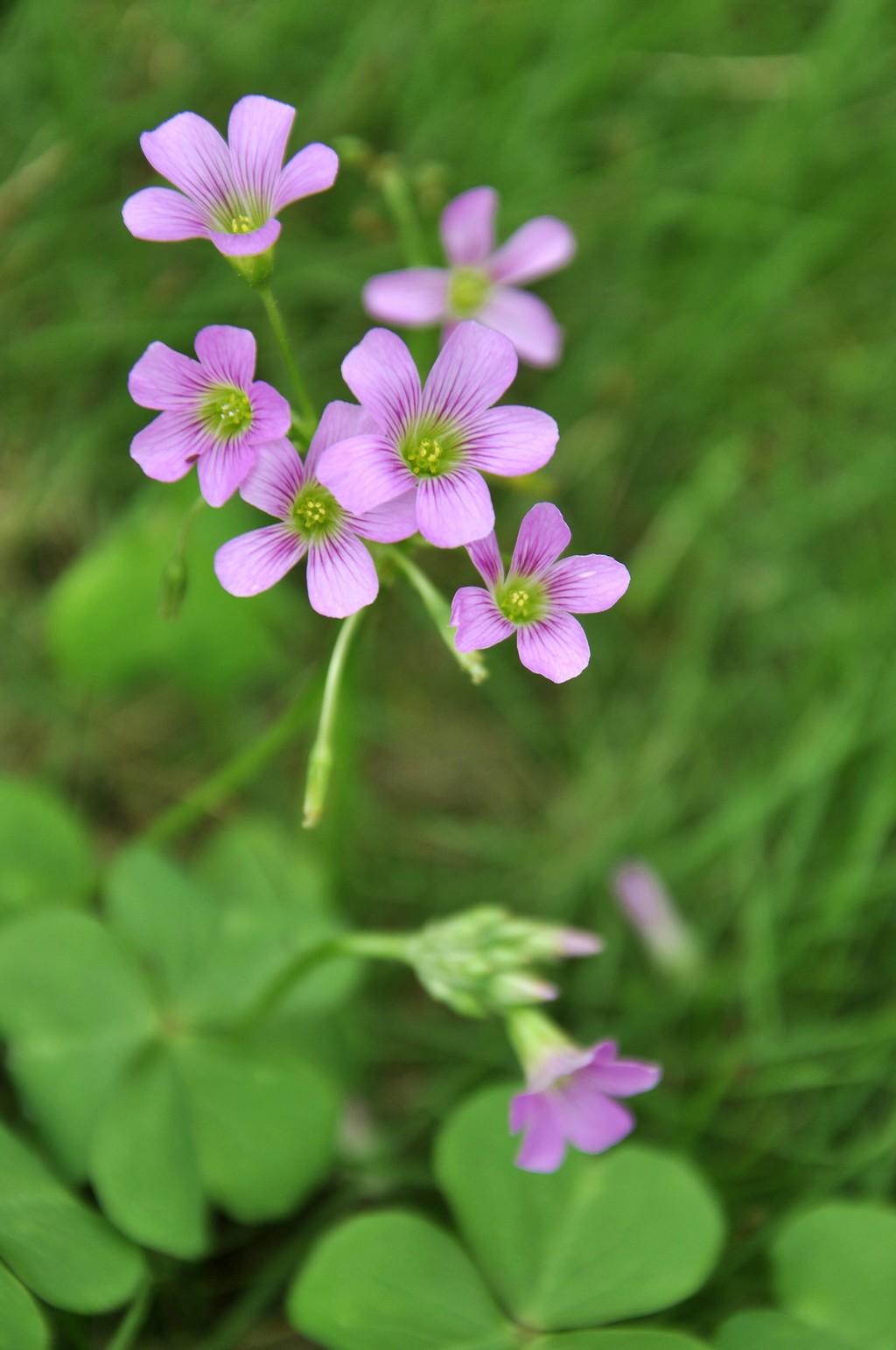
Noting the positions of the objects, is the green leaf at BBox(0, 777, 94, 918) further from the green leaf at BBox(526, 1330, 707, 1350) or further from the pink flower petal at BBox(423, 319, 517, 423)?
the pink flower petal at BBox(423, 319, 517, 423)

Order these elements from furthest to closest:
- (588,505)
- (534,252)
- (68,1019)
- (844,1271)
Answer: (588,505), (534,252), (68,1019), (844,1271)

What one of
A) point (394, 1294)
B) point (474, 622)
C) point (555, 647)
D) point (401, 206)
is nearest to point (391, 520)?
point (474, 622)

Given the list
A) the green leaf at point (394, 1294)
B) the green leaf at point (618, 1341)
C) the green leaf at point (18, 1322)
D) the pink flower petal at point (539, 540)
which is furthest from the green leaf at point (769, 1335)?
the pink flower petal at point (539, 540)

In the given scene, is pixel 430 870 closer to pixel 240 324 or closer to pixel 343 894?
pixel 343 894

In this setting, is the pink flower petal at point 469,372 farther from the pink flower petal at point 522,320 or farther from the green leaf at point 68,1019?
the green leaf at point 68,1019

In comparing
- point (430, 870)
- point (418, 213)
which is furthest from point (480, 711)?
point (418, 213)

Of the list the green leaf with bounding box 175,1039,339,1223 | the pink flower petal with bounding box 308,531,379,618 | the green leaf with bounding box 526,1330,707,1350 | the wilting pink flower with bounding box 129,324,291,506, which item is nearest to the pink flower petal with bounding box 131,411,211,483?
the wilting pink flower with bounding box 129,324,291,506

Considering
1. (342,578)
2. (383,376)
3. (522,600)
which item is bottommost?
(342,578)

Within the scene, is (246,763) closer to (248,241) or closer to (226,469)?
(226,469)
